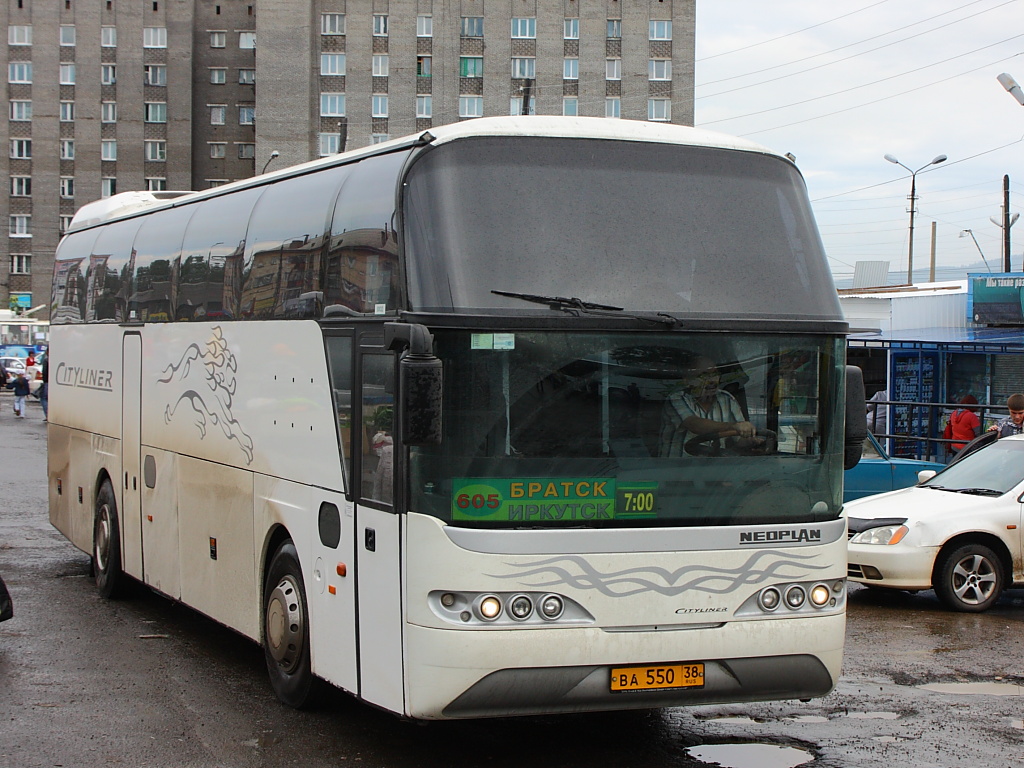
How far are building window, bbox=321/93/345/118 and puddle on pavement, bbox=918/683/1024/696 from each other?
85.3 meters

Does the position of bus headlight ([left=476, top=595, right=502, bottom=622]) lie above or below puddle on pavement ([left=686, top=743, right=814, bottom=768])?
above

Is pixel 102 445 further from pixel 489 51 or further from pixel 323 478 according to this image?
pixel 489 51

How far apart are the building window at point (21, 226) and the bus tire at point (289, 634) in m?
98.1

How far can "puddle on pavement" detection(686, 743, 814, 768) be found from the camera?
6.88 meters

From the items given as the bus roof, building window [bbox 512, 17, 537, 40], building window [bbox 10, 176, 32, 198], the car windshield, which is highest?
building window [bbox 512, 17, 537, 40]

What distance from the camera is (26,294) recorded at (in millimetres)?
98125

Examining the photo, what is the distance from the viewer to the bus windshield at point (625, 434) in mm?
6176

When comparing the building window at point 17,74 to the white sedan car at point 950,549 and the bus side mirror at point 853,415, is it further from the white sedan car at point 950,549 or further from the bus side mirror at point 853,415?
the bus side mirror at point 853,415

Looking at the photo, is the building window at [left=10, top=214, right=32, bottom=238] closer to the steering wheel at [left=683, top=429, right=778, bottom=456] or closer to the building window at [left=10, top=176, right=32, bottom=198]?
the building window at [left=10, top=176, right=32, bottom=198]

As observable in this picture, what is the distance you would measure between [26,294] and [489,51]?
38803mm

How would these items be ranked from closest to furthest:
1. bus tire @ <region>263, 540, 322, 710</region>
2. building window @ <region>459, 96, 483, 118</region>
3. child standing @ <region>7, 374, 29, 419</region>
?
bus tire @ <region>263, 540, 322, 710</region>, child standing @ <region>7, 374, 29, 419</region>, building window @ <region>459, 96, 483, 118</region>

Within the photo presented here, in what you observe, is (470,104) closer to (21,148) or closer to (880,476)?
(21,148)

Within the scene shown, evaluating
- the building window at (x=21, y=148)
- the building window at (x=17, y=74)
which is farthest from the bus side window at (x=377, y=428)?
the building window at (x=17, y=74)

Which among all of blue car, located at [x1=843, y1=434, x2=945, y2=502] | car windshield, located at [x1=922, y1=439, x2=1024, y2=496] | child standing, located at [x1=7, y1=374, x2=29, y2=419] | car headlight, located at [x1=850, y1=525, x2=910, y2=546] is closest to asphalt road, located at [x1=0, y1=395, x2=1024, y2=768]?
car headlight, located at [x1=850, y1=525, x2=910, y2=546]
